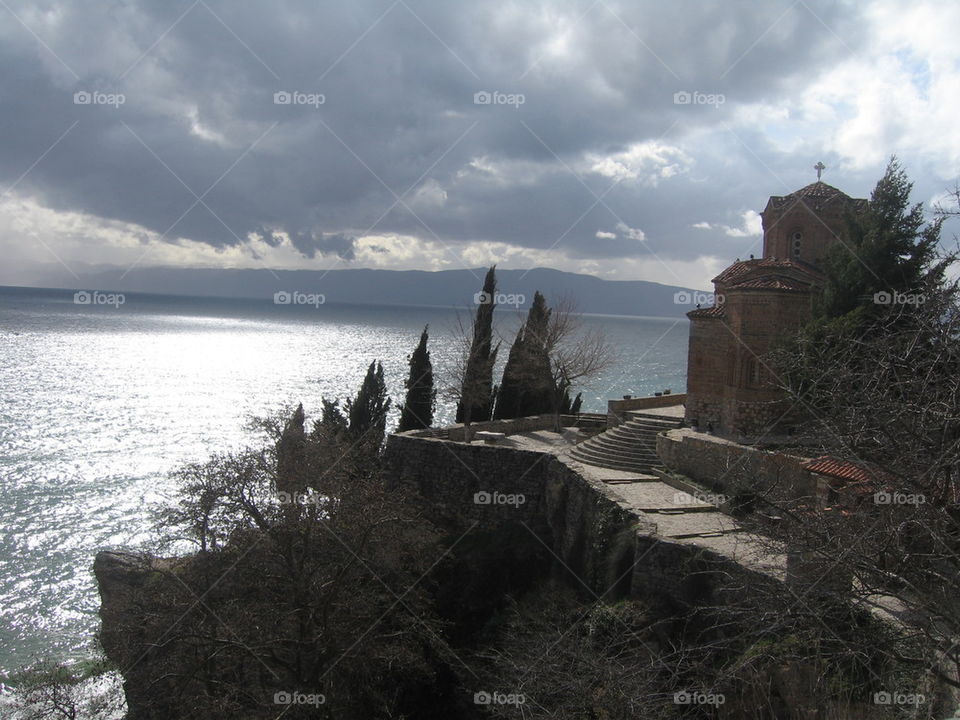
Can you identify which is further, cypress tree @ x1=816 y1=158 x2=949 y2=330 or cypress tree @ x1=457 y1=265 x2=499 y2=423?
cypress tree @ x1=457 y1=265 x2=499 y2=423

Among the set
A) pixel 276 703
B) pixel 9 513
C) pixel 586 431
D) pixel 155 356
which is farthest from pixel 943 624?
pixel 155 356

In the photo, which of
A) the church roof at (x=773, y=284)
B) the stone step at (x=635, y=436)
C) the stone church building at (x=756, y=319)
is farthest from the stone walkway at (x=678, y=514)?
the church roof at (x=773, y=284)

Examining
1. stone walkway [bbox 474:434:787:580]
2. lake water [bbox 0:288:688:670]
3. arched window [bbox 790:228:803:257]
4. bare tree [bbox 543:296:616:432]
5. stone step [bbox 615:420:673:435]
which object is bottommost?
lake water [bbox 0:288:688:670]

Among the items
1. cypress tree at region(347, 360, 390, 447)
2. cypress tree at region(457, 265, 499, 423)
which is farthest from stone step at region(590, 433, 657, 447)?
cypress tree at region(347, 360, 390, 447)

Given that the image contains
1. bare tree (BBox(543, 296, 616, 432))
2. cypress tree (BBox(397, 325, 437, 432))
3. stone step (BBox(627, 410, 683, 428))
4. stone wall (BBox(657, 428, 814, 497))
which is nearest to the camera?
stone wall (BBox(657, 428, 814, 497))

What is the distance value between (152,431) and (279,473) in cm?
4431

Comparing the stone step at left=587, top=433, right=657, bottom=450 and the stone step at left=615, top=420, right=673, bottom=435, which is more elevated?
the stone step at left=615, top=420, right=673, bottom=435

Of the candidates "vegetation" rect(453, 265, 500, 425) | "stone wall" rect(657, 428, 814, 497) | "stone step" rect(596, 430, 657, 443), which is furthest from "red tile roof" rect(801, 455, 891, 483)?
"vegetation" rect(453, 265, 500, 425)

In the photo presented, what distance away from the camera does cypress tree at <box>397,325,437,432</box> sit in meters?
32.2

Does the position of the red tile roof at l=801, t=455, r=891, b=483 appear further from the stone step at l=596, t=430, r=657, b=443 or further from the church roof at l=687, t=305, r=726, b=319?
the church roof at l=687, t=305, r=726, b=319

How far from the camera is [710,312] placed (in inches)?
883

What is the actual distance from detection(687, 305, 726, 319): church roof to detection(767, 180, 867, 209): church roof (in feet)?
17.9

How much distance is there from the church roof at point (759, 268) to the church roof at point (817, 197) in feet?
→ 7.53

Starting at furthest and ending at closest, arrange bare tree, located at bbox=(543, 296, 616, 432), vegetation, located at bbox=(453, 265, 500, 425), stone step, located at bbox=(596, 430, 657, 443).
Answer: bare tree, located at bbox=(543, 296, 616, 432)
vegetation, located at bbox=(453, 265, 500, 425)
stone step, located at bbox=(596, 430, 657, 443)
